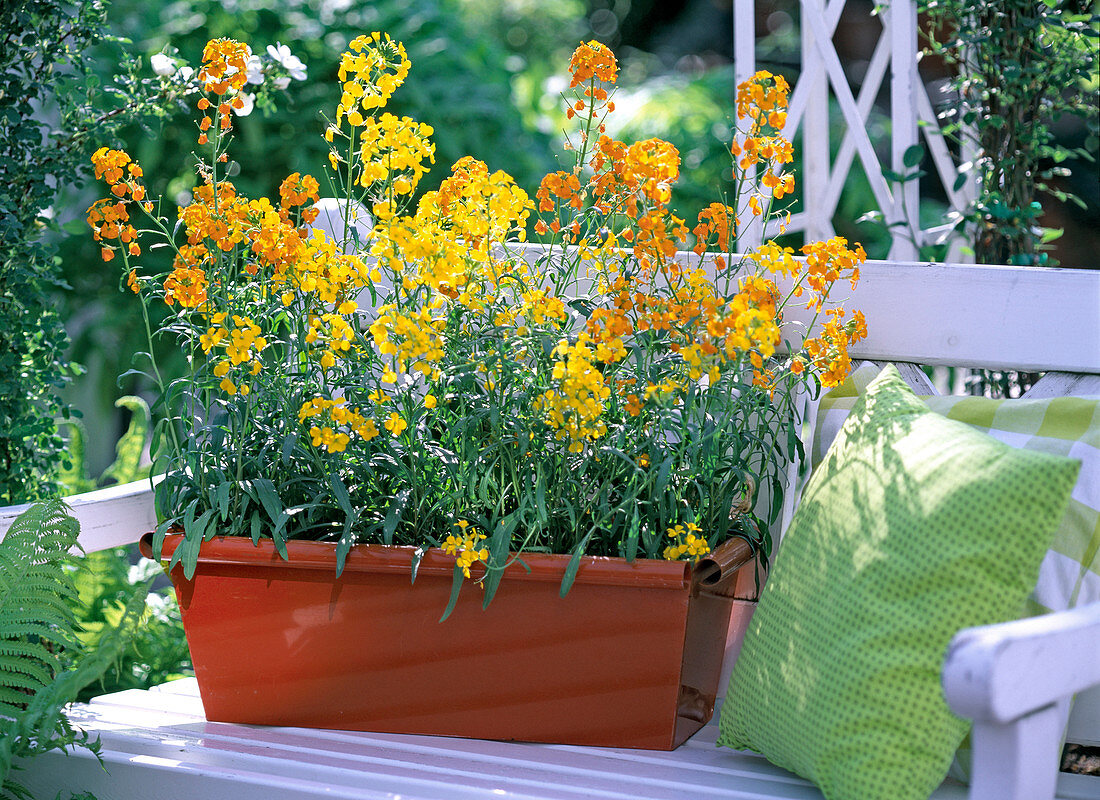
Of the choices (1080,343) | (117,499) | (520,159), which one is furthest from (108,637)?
(520,159)

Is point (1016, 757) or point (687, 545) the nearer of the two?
point (1016, 757)

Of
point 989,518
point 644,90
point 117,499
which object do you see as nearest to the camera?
point 989,518

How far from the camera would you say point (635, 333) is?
4.53ft

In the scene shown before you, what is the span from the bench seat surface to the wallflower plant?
0.22 meters

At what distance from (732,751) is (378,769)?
0.44 meters

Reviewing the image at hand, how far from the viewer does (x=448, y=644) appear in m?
1.33

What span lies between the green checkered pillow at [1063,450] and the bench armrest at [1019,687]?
8.7 inches

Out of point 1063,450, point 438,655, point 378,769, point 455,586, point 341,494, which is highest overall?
point 1063,450

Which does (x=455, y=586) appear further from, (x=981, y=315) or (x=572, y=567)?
(x=981, y=315)

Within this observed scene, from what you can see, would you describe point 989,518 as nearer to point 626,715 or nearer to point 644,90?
point 626,715

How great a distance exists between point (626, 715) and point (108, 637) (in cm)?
63

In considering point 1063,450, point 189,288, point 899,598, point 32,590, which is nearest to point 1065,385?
point 1063,450

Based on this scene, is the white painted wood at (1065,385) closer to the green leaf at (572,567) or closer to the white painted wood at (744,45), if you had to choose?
the white painted wood at (744,45)

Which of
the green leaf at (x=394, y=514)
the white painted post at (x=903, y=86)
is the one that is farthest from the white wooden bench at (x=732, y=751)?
the white painted post at (x=903, y=86)
